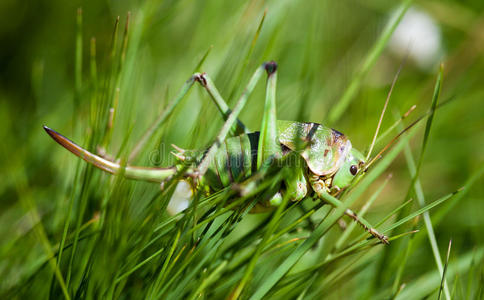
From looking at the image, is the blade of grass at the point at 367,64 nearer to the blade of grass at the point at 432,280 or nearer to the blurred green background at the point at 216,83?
the blurred green background at the point at 216,83

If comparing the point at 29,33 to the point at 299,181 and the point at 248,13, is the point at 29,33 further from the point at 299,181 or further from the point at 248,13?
the point at 299,181

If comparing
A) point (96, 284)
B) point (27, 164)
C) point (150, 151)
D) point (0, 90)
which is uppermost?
point (0, 90)

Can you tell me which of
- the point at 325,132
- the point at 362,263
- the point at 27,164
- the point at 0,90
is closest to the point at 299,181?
the point at 325,132

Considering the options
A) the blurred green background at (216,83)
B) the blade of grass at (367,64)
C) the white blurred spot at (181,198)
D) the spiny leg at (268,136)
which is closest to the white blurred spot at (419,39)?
the blurred green background at (216,83)

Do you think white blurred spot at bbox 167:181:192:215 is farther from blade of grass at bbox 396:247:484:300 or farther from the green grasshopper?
blade of grass at bbox 396:247:484:300

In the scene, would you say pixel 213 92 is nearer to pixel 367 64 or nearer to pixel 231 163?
pixel 231 163

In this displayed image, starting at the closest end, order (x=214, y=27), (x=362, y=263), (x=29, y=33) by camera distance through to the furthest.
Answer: (x=362, y=263)
(x=214, y=27)
(x=29, y=33)
